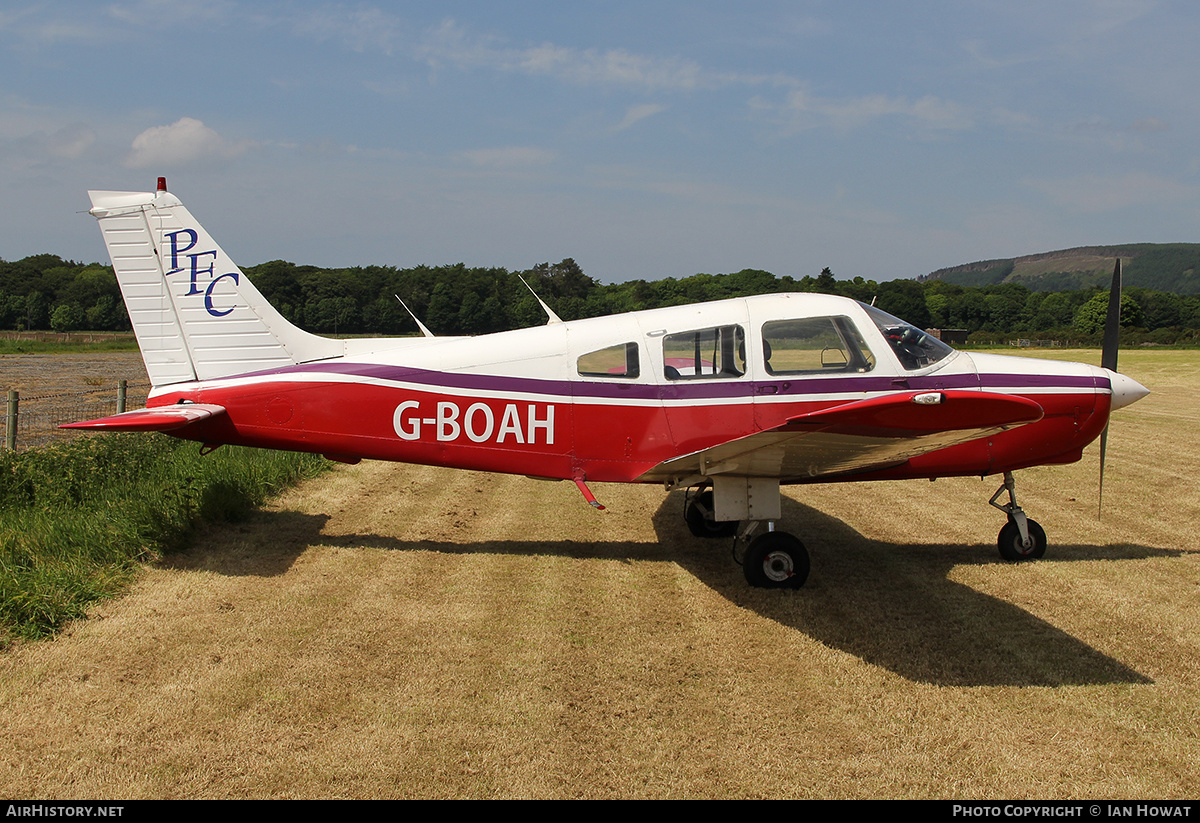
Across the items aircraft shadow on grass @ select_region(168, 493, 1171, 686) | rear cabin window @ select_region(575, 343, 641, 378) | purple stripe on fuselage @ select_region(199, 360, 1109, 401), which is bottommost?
aircraft shadow on grass @ select_region(168, 493, 1171, 686)

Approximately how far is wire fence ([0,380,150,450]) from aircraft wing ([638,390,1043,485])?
7246 mm

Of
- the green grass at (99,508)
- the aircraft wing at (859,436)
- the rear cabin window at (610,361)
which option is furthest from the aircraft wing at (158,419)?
the aircraft wing at (859,436)

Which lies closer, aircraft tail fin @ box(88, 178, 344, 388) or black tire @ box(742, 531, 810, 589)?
black tire @ box(742, 531, 810, 589)

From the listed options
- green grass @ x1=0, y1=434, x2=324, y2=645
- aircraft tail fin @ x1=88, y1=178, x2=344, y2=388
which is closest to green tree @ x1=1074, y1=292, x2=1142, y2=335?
green grass @ x1=0, y1=434, x2=324, y2=645

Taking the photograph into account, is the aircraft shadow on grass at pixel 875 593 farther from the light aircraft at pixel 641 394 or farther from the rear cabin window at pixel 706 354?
the rear cabin window at pixel 706 354

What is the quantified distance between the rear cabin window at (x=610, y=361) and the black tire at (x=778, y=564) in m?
1.75

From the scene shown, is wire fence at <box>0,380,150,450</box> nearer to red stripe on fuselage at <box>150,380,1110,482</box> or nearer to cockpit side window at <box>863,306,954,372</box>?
red stripe on fuselage at <box>150,380,1110,482</box>

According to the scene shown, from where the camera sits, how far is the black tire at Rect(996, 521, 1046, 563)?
6.68 metres

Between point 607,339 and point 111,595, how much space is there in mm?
4056

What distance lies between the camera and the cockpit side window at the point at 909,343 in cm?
605

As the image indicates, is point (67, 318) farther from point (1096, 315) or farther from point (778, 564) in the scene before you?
point (1096, 315)

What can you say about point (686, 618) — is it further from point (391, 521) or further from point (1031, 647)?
point (391, 521)

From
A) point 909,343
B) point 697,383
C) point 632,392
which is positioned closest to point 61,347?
point 632,392

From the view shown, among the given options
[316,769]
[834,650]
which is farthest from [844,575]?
[316,769]
